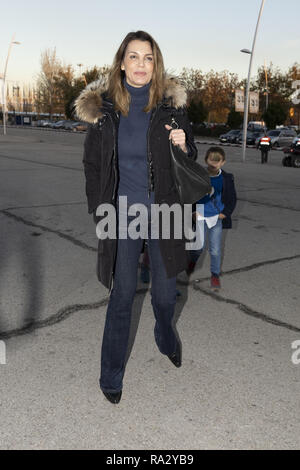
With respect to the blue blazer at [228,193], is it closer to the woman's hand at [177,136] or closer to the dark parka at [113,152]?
the dark parka at [113,152]

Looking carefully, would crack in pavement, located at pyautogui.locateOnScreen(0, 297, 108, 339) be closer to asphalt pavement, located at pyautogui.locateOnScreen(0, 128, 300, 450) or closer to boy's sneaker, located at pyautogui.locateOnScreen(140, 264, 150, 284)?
asphalt pavement, located at pyautogui.locateOnScreen(0, 128, 300, 450)

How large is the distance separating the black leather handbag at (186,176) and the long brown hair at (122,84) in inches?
11.6

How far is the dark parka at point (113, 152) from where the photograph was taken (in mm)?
2438

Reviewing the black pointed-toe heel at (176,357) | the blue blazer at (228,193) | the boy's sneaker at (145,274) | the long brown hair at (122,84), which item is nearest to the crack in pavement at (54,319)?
the boy's sneaker at (145,274)

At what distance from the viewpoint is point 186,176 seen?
8.18 ft

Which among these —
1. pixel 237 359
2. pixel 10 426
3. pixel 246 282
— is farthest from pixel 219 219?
pixel 10 426

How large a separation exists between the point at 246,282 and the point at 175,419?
2.37 metres

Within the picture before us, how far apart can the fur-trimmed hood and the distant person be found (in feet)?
4.98

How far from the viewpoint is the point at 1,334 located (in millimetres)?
3328

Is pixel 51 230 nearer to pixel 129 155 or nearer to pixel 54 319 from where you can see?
pixel 54 319

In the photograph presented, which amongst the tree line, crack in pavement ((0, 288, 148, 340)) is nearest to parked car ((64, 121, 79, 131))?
the tree line

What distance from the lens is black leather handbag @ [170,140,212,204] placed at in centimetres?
247
